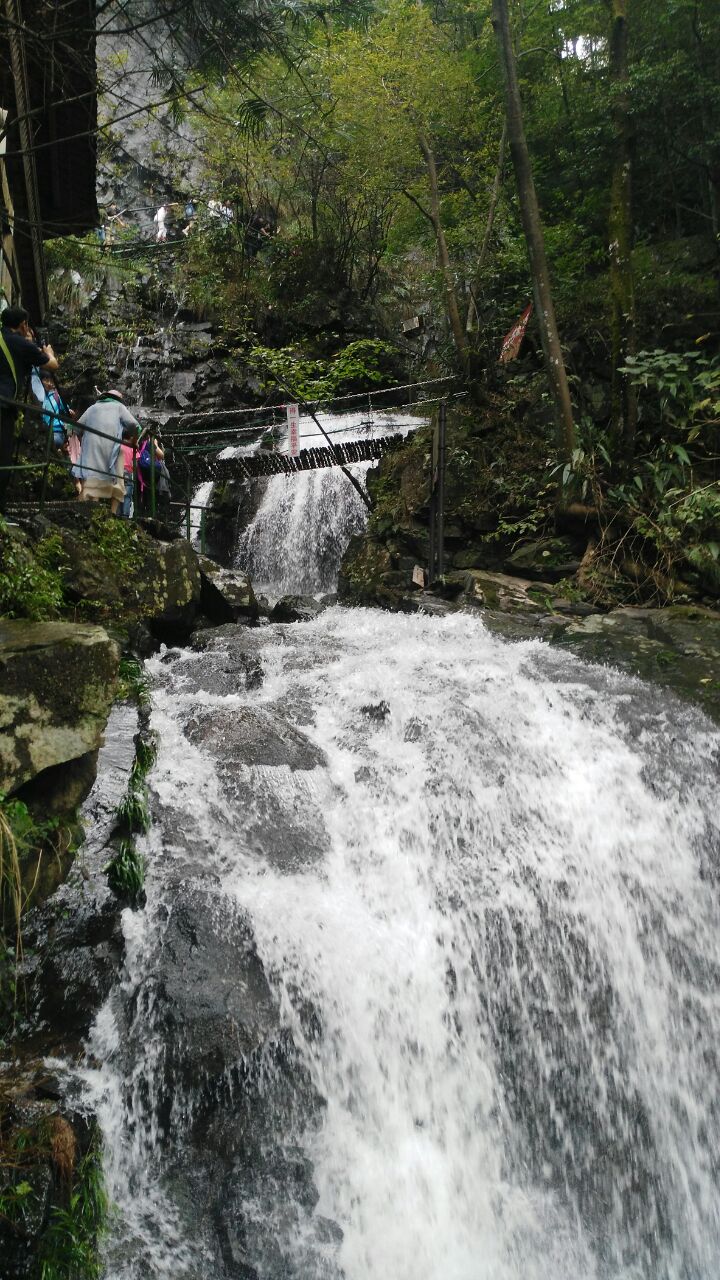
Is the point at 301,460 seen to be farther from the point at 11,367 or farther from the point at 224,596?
the point at 11,367

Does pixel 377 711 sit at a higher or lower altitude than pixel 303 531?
lower

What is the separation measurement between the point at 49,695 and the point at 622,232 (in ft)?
32.0

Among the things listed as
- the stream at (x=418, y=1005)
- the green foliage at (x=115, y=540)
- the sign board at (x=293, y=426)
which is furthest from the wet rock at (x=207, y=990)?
the sign board at (x=293, y=426)

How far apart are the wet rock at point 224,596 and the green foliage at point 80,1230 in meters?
7.16

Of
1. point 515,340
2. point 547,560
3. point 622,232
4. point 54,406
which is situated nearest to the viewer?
point 54,406

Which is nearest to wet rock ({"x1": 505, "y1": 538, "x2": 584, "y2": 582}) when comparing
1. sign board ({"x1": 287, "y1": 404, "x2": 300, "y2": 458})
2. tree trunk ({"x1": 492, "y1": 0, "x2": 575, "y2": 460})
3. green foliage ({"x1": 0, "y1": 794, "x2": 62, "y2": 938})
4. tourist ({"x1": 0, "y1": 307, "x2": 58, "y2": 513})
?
tree trunk ({"x1": 492, "y1": 0, "x2": 575, "y2": 460})

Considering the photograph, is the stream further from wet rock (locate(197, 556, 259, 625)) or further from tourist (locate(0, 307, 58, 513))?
wet rock (locate(197, 556, 259, 625))

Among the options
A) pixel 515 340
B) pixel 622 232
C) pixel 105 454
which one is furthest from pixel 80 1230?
pixel 515 340

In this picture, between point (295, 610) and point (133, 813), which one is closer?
point (133, 813)

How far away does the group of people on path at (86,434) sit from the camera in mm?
6434

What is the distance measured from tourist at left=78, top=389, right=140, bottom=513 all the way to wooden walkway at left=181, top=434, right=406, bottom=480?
13.2ft

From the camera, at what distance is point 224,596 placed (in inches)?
404

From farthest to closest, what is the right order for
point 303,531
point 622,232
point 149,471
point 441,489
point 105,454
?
point 303,531
point 441,489
point 149,471
point 622,232
point 105,454

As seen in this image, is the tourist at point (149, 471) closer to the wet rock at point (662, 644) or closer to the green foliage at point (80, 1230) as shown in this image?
the wet rock at point (662, 644)
